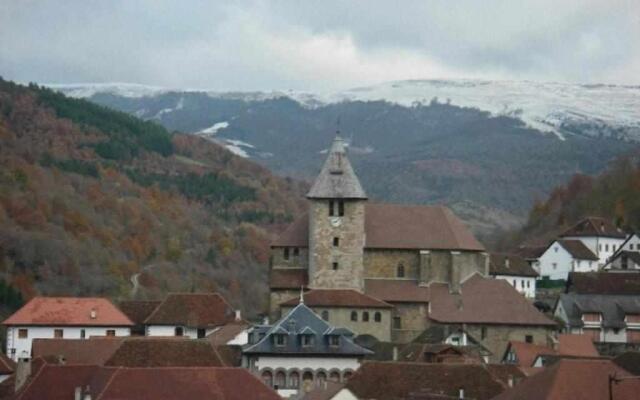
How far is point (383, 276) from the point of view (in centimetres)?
11006

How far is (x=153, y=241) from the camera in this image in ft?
651

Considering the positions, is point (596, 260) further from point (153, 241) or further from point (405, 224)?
point (153, 241)

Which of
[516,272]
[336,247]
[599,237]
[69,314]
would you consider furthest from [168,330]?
[599,237]

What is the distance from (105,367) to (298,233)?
1401 inches

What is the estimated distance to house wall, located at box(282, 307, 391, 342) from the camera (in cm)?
10550

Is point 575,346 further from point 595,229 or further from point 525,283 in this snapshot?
point 595,229

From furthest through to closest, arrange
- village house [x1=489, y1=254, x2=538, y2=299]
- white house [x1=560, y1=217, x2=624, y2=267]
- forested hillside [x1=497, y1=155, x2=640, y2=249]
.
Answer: forested hillside [x1=497, y1=155, x2=640, y2=249], white house [x1=560, y1=217, x2=624, y2=267], village house [x1=489, y1=254, x2=538, y2=299]

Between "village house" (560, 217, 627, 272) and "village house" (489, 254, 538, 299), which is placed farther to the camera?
"village house" (560, 217, 627, 272)

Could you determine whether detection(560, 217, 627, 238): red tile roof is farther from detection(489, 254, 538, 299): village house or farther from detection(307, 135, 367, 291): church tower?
detection(307, 135, 367, 291): church tower

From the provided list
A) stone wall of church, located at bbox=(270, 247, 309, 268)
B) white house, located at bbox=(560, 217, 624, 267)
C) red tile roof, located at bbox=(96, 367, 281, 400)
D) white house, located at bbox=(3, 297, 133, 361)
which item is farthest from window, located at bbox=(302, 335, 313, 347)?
white house, located at bbox=(560, 217, 624, 267)

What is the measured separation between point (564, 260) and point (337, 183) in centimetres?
4117

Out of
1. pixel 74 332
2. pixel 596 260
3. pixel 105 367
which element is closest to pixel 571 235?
pixel 596 260

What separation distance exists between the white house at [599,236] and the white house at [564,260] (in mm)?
1158

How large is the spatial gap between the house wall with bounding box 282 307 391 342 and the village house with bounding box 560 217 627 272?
45.6 metres
